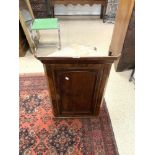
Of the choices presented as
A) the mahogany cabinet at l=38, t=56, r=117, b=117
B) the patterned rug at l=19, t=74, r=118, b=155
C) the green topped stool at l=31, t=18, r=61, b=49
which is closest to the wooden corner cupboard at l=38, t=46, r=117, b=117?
the mahogany cabinet at l=38, t=56, r=117, b=117

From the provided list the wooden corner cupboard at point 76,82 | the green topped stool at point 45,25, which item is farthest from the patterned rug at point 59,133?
the green topped stool at point 45,25

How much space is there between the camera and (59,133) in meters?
1.64

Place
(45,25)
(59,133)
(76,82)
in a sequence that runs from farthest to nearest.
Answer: (45,25) < (59,133) < (76,82)

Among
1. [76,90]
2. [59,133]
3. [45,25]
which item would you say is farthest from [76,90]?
[45,25]

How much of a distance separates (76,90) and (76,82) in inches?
3.7

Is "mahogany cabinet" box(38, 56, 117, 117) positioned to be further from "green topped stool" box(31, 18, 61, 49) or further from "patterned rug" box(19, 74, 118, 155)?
"green topped stool" box(31, 18, 61, 49)

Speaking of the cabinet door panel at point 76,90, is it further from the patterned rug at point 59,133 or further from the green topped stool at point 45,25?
the green topped stool at point 45,25

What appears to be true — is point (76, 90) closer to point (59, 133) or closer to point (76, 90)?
point (76, 90)

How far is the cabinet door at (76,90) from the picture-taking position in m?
1.34

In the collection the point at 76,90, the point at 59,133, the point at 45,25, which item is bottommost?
the point at 59,133
